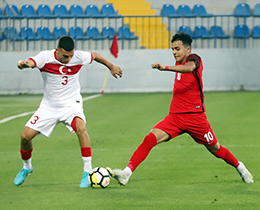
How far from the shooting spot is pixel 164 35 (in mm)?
22781

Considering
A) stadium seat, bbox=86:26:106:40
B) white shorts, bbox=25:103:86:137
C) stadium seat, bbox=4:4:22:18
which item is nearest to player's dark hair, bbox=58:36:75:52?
white shorts, bbox=25:103:86:137

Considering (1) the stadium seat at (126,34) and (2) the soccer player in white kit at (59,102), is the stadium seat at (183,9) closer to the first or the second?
(1) the stadium seat at (126,34)

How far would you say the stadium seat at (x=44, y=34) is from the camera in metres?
21.8

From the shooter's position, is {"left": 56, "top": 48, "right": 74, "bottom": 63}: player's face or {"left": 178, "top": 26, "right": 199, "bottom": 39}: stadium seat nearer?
{"left": 56, "top": 48, "right": 74, "bottom": 63}: player's face

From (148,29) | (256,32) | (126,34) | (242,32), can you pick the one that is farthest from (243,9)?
(126,34)

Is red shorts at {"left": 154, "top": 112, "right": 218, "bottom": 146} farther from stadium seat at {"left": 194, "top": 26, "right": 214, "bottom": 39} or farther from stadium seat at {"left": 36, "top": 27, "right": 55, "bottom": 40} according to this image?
stadium seat at {"left": 194, "top": 26, "right": 214, "bottom": 39}

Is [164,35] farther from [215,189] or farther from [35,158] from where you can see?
[215,189]

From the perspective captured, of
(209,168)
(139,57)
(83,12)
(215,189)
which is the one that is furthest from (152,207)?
(83,12)

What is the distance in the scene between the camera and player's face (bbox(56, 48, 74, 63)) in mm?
5812

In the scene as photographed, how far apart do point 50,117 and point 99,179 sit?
1.10m

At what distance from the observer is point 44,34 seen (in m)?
22.2

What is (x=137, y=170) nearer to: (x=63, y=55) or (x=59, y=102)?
(x=59, y=102)

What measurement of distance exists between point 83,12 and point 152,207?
20.8 metres

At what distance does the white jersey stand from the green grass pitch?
1.06 m
